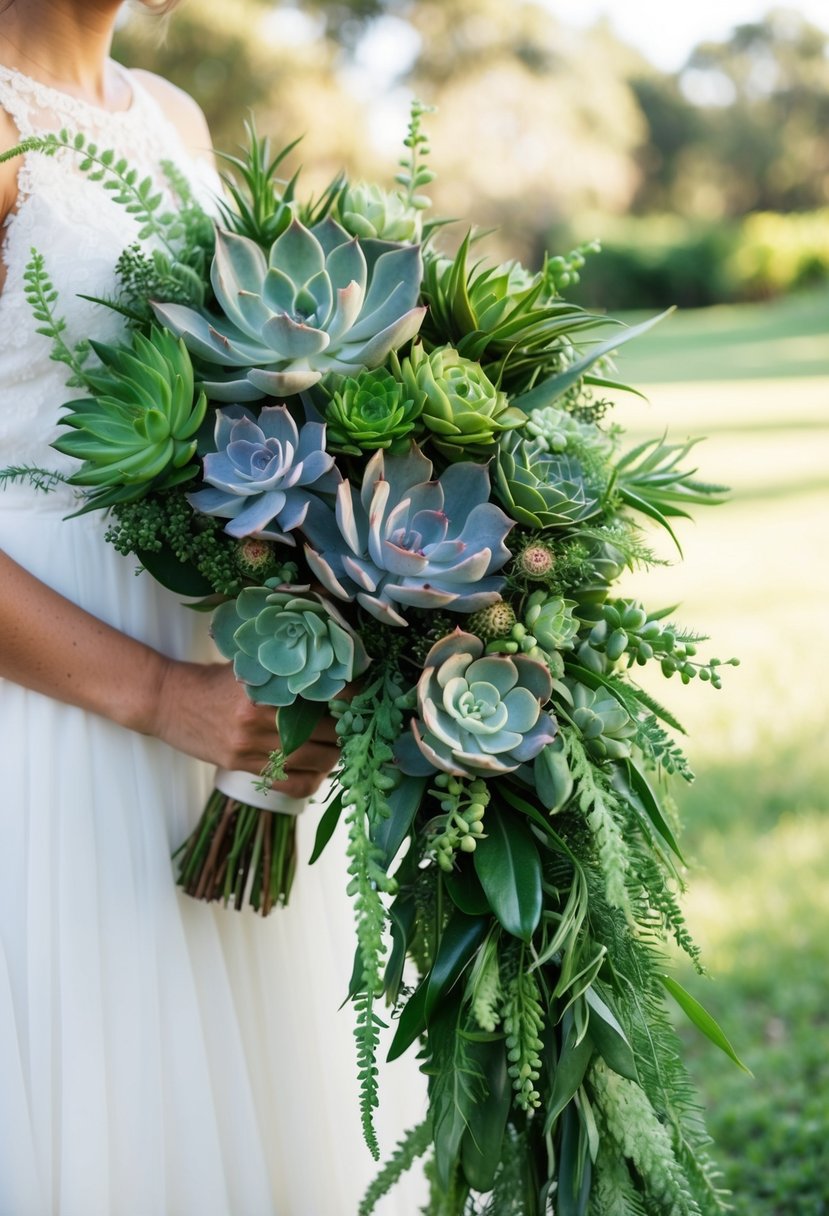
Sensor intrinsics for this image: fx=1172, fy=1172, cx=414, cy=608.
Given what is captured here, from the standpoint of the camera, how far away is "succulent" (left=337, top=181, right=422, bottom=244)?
144 centimetres

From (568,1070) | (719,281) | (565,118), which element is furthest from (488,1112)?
(565,118)

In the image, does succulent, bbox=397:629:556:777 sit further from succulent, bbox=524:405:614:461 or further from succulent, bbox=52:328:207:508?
succulent, bbox=52:328:207:508

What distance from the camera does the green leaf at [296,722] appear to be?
1286 mm

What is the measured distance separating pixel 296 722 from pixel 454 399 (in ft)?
1.29

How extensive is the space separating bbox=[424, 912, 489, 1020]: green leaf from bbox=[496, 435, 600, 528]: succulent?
44cm

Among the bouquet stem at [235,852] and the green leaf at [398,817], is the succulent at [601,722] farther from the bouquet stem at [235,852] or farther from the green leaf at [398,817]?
the bouquet stem at [235,852]

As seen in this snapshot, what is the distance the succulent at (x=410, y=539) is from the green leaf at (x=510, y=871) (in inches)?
9.6

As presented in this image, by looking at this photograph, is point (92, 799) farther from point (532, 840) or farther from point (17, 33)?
point (17, 33)

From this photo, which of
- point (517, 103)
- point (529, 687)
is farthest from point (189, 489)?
point (517, 103)

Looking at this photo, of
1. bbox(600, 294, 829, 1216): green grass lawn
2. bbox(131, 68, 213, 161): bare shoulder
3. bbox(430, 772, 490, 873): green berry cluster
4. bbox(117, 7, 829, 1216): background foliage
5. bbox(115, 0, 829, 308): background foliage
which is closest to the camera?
bbox(430, 772, 490, 873): green berry cluster

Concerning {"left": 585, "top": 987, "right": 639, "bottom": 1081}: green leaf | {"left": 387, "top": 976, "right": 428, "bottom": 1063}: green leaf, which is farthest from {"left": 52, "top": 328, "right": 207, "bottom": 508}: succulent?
{"left": 585, "top": 987, "right": 639, "bottom": 1081}: green leaf

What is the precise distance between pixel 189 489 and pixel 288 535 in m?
0.17

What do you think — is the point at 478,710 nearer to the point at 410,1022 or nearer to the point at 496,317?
the point at 410,1022

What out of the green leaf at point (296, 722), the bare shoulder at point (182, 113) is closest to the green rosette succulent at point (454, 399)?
the green leaf at point (296, 722)
